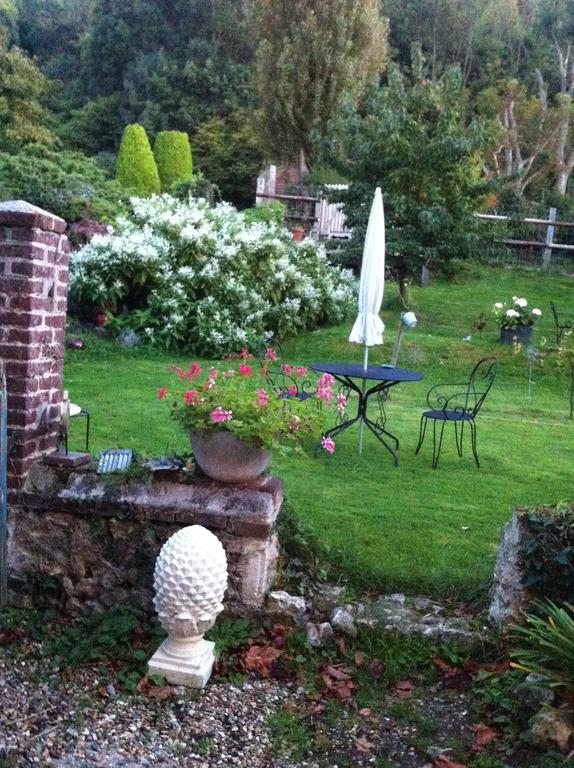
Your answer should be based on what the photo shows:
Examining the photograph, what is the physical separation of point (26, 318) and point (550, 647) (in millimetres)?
2564

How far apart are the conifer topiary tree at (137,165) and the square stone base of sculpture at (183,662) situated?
52.1 feet

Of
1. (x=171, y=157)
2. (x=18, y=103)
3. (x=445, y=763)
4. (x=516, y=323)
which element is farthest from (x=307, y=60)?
(x=445, y=763)

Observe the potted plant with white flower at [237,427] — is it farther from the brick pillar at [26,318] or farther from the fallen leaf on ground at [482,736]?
the fallen leaf on ground at [482,736]

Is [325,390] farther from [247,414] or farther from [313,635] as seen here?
[313,635]

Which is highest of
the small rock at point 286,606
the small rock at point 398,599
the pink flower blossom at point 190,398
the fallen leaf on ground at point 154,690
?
the pink flower blossom at point 190,398

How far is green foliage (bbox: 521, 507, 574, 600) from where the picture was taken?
3086 millimetres

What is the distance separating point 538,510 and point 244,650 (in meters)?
1.36

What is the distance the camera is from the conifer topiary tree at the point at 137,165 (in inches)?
709

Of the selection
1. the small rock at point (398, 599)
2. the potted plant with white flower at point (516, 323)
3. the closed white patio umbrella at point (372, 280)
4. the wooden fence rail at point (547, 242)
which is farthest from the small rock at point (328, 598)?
the wooden fence rail at point (547, 242)

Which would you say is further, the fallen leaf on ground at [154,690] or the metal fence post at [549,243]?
the metal fence post at [549,243]

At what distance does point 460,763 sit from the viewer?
2535mm

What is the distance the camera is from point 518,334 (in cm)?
1109

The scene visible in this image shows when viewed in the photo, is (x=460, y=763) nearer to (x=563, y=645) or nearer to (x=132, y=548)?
(x=563, y=645)

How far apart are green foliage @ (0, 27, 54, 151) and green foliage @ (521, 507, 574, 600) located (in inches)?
790
